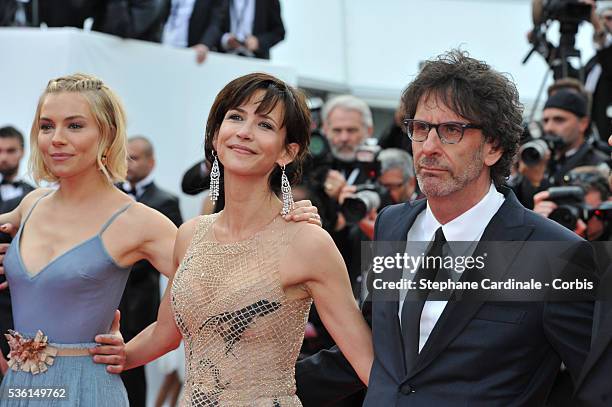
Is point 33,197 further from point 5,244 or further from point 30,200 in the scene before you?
point 5,244

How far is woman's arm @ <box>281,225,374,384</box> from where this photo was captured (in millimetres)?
3170

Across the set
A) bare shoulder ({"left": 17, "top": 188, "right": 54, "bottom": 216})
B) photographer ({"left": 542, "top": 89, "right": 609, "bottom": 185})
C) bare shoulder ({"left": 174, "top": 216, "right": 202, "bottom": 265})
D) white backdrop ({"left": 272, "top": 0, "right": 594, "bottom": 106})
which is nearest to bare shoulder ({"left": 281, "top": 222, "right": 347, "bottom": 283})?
bare shoulder ({"left": 174, "top": 216, "right": 202, "bottom": 265})

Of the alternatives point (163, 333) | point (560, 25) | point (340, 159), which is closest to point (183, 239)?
point (163, 333)

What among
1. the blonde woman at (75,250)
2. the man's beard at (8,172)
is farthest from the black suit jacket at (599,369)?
the man's beard at (8,172)

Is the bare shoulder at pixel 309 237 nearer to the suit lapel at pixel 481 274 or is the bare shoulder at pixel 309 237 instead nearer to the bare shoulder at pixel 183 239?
the bare shoulder at pixel 183 239

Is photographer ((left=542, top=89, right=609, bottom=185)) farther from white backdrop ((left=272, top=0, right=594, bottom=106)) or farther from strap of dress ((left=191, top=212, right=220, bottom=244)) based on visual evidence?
white backdrop ((left=272, top=0, right=594, bottom=106))

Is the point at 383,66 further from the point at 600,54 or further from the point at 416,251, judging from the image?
the point at 416,251

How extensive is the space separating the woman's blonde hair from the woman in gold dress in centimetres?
47

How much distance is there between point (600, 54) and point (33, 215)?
5.18m

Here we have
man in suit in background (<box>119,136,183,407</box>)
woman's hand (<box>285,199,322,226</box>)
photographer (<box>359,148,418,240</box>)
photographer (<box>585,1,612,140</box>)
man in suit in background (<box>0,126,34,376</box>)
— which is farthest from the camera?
photographer (<box>585,1,612,140</box>)

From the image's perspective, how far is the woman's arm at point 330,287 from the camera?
3.17m

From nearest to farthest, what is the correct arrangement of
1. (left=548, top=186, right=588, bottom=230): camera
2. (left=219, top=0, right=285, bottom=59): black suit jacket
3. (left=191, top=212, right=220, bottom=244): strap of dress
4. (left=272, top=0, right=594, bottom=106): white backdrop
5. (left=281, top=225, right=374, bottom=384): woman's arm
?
(left=281, top=225, right=374, bottom=384): woman's arm → (left=191, top=212, right=220, bottom=244): strap of dress → (left=548, top=186, right=588, bottom=230): camera → (left=219, top=0, right=285, bottom=59): black suit jacket → (left=272, top=0, right=594, bottom=106): white backdrop

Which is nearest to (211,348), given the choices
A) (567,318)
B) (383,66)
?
(567,318)

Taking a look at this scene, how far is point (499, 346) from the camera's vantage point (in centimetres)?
273
